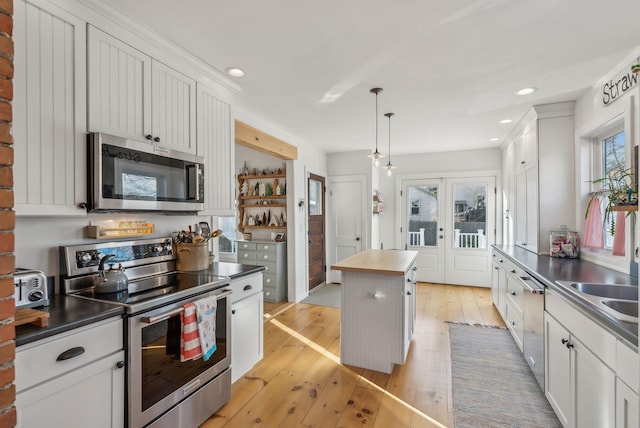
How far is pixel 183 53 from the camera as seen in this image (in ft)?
7.15

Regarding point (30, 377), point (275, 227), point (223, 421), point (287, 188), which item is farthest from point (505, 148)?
point (30, 377)

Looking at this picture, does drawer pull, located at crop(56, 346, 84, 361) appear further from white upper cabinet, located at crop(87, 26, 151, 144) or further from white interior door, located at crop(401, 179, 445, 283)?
white interior door, located at crop(401, 179, 445, 283)

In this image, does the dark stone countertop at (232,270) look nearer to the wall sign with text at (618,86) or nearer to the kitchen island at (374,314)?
the kitchen island at (374,314)

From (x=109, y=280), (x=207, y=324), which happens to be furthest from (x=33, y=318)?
(x=207, y=324)

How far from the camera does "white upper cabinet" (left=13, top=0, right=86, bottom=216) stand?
1.40 m

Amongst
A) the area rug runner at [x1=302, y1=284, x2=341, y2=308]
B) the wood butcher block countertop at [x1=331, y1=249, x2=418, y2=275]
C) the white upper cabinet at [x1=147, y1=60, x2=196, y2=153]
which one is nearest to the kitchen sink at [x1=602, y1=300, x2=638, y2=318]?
the wood butcher block countertop at [x1=331, y1=249, x2=418, y2=275]

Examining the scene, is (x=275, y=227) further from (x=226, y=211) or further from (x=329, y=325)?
(x=226, y=211)

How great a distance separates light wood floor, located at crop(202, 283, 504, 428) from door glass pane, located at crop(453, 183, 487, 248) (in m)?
2.01

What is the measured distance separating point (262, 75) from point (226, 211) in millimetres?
1195

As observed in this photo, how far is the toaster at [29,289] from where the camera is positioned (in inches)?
54.2

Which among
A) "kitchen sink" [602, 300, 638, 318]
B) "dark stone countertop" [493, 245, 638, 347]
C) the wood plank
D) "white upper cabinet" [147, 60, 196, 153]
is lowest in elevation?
"kitchen sink" [602, 300, 638, 318]

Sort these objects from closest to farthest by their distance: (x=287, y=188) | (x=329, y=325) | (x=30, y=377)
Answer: (x=30, y=377)
(x=329, y=325)
(x=287, y=188)

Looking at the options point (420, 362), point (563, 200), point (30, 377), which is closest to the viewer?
point (30, 377)

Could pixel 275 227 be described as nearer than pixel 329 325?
No
